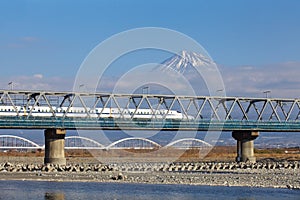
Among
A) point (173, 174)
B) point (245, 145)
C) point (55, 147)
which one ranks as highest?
point (245, 145)

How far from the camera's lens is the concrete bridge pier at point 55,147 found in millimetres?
77562

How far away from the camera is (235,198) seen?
1773 inches

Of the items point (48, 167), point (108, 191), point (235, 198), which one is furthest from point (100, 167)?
point (235, 198)

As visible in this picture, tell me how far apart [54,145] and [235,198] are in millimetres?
37530

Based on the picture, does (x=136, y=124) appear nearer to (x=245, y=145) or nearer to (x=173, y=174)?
(x=245, y=145)

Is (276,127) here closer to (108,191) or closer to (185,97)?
(185,97)

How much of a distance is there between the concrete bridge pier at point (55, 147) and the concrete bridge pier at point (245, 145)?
79.1 ft

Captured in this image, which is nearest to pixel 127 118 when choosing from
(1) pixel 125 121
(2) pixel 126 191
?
(1) pixel 125 121

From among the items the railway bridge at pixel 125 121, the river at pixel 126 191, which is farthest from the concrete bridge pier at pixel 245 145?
the river at pixel 126 191

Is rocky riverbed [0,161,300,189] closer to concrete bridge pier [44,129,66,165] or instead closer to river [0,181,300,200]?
concrete bridge pier [44,129,66,165]

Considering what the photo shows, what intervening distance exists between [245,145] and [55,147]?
2620 centimetres

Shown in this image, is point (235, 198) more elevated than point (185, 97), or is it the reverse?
point (185, 97)

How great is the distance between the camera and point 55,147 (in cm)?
7856

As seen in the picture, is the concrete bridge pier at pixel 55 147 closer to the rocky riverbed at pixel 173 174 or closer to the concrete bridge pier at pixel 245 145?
the rocky riverbed at pixel 173 174
